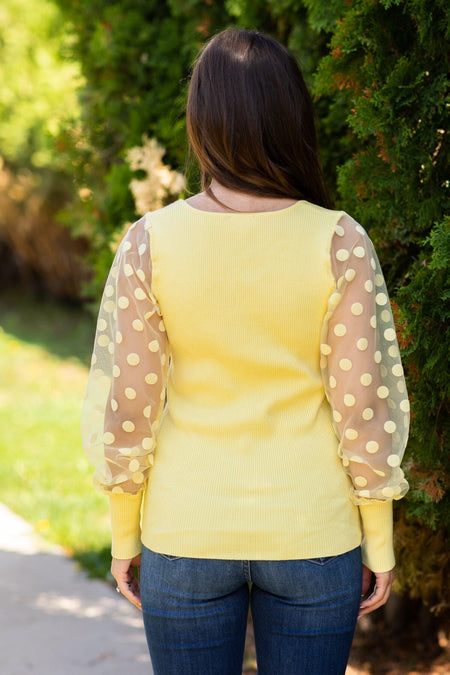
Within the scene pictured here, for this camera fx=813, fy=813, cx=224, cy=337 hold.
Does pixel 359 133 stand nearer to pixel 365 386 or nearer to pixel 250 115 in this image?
pixel 250 115

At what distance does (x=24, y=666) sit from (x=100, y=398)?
2.07 meters

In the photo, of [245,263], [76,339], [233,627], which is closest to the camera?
[245,263]

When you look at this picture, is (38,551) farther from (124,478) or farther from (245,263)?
(245,263)

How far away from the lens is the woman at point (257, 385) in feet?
4.89

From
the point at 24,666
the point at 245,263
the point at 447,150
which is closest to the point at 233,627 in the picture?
the point at 245,263

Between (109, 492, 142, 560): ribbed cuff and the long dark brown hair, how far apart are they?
0.68m

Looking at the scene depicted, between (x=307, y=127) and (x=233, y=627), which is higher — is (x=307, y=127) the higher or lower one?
the higher one

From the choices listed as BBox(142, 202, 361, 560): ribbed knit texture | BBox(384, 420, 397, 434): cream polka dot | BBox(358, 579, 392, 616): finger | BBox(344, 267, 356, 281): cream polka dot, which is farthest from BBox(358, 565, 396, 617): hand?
BBox(344, 267, 356, 281): cream polka dot

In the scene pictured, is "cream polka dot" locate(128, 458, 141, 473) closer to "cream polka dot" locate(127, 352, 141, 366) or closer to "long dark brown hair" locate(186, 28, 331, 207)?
"cream polka dot" locate(127, 352, 141, 366)

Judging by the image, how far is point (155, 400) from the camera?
1637 mm

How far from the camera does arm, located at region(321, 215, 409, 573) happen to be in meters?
1.51

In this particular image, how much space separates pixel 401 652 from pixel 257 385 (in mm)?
2164

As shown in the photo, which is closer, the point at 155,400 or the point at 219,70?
the point at 219,70

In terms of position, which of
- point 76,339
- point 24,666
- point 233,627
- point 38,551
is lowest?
point 76,339
